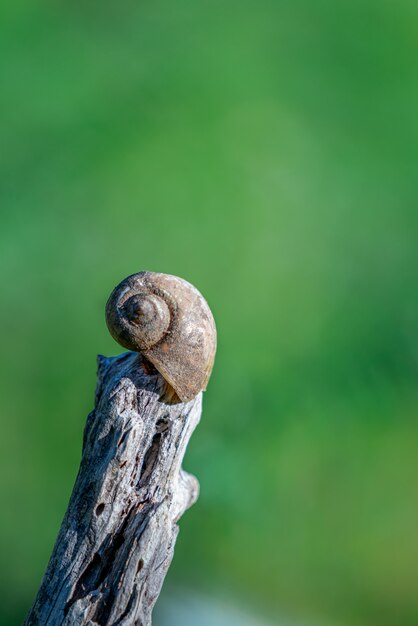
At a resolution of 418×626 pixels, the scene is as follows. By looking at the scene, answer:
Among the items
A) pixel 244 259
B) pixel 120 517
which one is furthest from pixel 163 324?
pixel 244 259

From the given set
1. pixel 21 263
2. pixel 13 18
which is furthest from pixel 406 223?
pixel 13 18

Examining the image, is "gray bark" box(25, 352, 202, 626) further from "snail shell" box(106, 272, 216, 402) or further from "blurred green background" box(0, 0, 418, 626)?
"blurred green background" box(0, 0, 418, 626)

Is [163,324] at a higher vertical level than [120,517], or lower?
higher

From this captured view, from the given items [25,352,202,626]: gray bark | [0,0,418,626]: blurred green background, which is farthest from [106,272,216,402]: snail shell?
[0,0,418,626]: blurred green background

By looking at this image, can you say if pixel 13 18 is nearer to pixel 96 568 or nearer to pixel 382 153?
pixel 382 153

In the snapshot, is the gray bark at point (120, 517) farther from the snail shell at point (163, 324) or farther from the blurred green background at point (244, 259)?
the blurred green background at point (244, 259)

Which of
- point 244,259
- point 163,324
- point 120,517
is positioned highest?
point 244,259

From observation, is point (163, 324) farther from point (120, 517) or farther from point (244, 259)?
point (244, 259)
